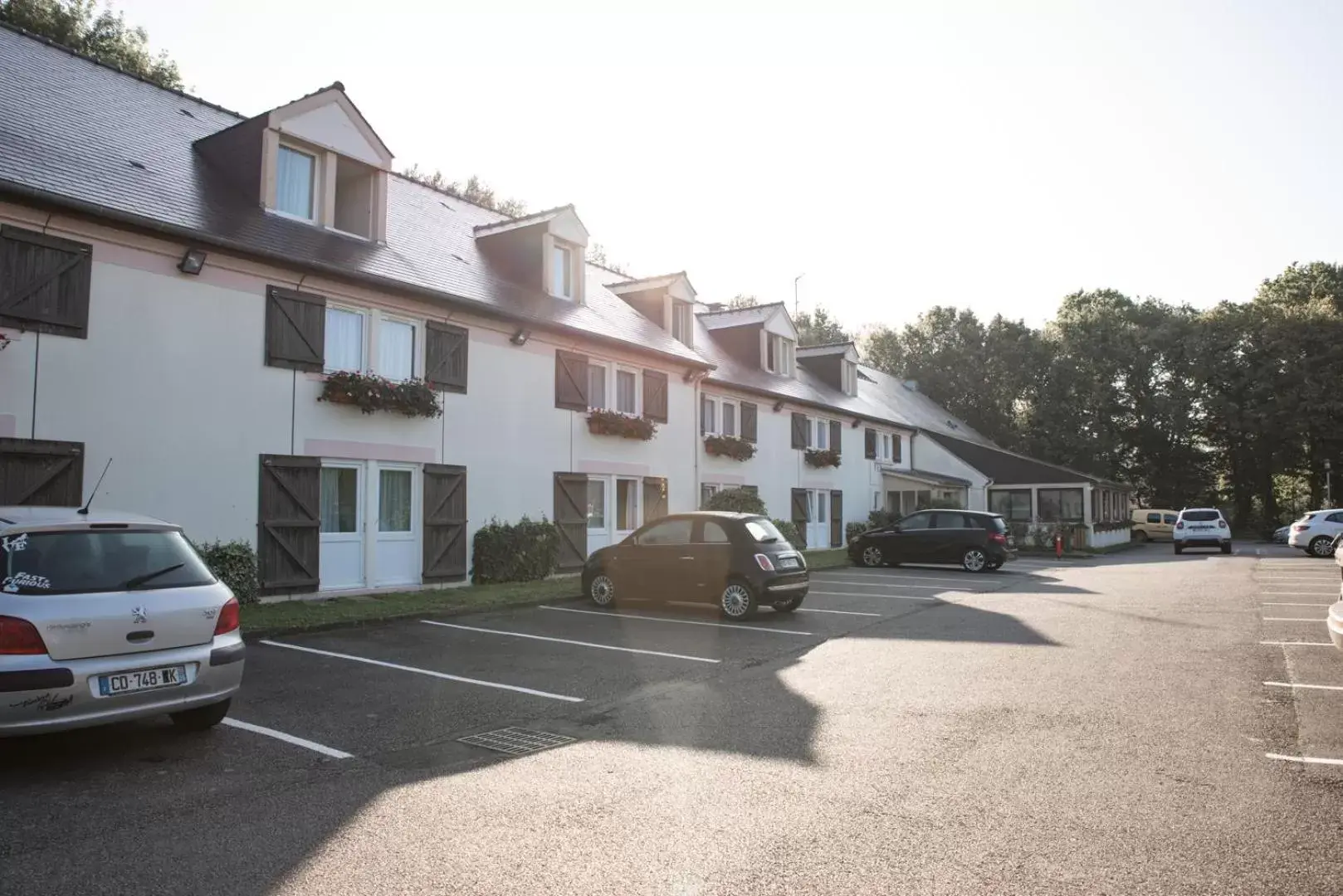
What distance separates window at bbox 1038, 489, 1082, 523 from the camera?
3791cm

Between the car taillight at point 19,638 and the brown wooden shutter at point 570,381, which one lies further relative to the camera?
the brown wooden shutter at point 570,381

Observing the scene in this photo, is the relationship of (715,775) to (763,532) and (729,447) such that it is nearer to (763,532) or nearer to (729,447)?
(763,532)

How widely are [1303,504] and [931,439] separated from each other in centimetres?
4769

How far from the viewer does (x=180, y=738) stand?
632 cm

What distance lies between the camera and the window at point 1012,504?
130 ft

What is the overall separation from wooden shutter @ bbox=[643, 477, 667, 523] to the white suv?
73.2 ft

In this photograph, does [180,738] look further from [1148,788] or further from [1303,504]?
[1303,504]

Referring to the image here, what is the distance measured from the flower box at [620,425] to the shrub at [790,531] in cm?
567

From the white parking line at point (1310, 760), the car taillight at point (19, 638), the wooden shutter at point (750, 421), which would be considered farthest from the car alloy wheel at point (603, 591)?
the wooden shutter at point (750, 421)

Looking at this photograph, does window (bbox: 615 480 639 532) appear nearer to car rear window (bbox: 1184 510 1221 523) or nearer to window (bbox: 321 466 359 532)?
window (bbox: 321 466 359 532)

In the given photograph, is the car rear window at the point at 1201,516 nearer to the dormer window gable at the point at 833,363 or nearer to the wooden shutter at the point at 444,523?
the dormer window gable at the point at 833,363

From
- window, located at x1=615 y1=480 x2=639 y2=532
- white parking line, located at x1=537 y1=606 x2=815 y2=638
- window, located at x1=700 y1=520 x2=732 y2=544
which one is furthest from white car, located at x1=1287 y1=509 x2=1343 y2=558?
white parking line, located at x1=537 y1=606 x2=815 y2=638

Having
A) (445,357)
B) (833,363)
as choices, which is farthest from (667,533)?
(833,363)

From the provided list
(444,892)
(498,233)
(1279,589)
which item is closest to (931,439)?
(1279,589)
